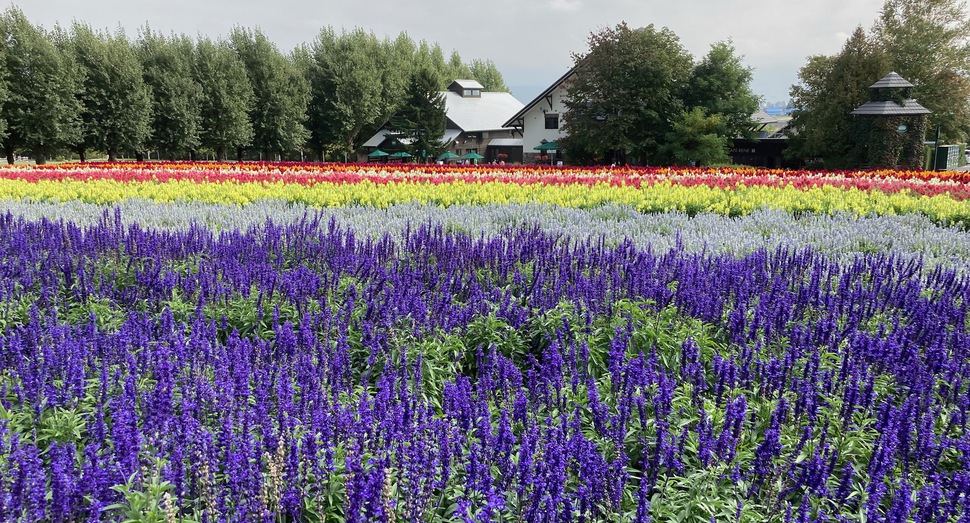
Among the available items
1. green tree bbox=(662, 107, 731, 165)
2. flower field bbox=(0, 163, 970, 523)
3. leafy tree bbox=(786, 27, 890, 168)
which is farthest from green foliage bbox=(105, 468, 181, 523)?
leafy tree bbox=(786, 27, 890, 168)

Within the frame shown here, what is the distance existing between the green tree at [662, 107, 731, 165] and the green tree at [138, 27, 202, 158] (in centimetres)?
3530

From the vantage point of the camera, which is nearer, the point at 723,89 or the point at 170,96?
the point at 723,89

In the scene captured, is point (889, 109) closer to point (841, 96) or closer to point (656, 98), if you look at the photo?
point (841, 96)

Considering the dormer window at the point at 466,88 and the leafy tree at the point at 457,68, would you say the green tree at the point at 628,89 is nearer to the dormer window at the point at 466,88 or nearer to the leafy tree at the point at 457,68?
the dormer window at the point at 466,88

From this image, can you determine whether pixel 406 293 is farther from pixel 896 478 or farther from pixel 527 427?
pixel 896 478

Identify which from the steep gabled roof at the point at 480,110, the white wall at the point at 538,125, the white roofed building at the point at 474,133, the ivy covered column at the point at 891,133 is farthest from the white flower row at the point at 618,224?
the steep gabled roof at the point at 480,110

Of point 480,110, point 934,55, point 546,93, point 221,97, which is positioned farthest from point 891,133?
point 221,97

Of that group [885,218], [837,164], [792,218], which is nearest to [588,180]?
[792,218]

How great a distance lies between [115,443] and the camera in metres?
3.15

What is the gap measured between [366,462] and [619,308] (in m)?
3.30

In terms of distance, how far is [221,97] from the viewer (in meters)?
50.0

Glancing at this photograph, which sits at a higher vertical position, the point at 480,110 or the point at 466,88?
the point at 466,88

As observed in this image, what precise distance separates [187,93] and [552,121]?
94.3 feet

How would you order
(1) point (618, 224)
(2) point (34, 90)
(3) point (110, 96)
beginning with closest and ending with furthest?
(1) point (618, 224)
(2) point (34, 90)
(3) point (110, 96)
